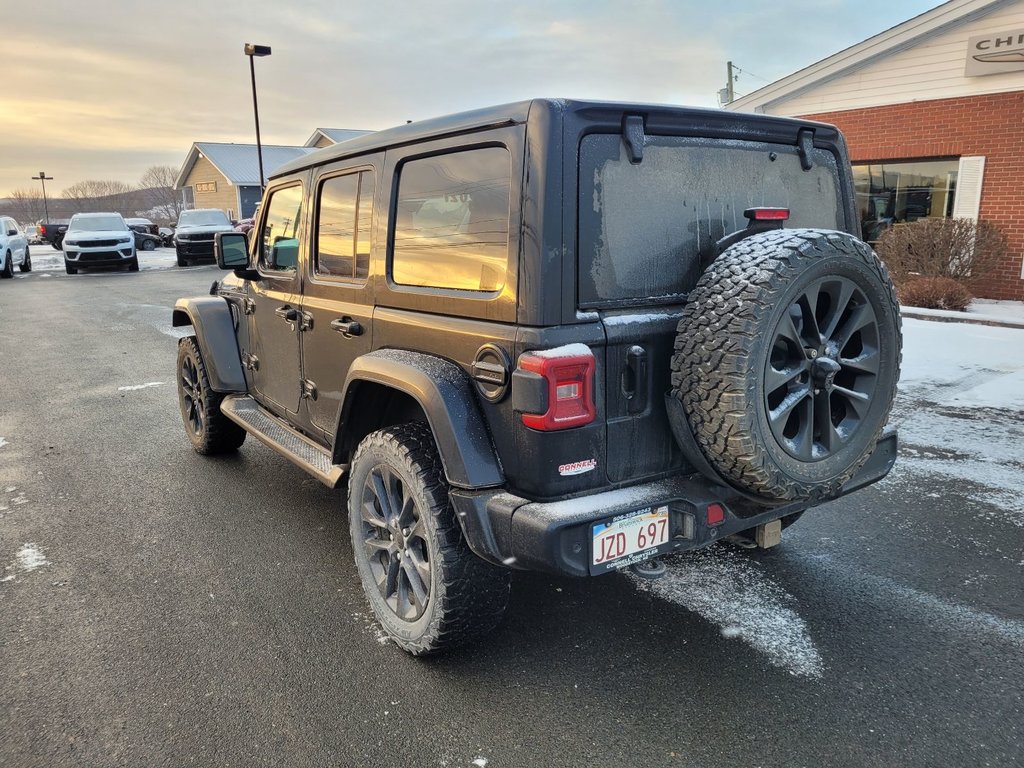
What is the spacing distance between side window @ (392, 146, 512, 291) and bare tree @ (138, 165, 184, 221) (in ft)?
250

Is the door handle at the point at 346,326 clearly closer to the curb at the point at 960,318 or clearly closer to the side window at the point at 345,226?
the side window at the point at 345,226

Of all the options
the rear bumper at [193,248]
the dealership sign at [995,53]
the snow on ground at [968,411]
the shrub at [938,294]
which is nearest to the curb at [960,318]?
the shrub at [938,294]

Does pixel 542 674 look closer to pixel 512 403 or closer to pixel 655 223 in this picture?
pixel 512 403

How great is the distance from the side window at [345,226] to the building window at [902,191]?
11.1 m

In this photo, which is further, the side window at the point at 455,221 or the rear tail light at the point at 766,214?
the rear tail light at the point at 766,214

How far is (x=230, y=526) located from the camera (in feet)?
13.6

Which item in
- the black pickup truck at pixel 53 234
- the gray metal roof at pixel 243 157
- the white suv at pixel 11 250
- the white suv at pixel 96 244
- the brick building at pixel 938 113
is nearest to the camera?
the brick building at pixel 938 113

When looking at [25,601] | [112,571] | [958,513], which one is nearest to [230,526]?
[112,571]

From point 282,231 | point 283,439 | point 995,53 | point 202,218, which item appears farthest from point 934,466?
point 202,218

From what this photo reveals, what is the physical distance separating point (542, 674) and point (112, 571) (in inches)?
87.5

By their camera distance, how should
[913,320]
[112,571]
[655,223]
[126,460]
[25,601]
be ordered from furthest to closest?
1. [913,320]
2. [126,460]
3. [112,571]
4. [25,601]
5. [655,223]

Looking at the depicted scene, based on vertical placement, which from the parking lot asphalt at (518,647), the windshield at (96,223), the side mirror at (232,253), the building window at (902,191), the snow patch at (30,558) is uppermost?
the building window at (902,191)

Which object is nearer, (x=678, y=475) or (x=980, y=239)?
(x=678, y=475)

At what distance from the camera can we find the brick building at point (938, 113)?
1149 cm
